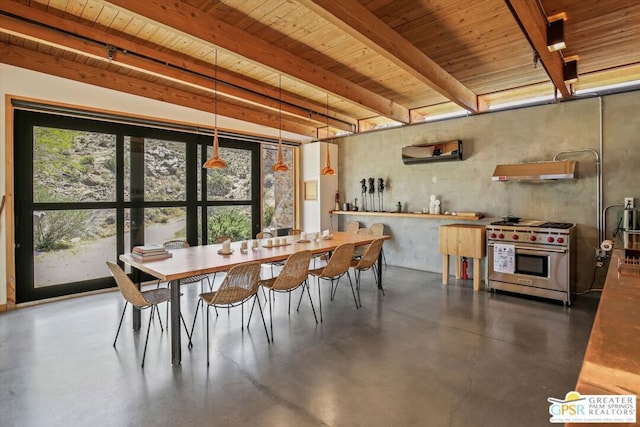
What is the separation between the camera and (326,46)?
364 centimetres

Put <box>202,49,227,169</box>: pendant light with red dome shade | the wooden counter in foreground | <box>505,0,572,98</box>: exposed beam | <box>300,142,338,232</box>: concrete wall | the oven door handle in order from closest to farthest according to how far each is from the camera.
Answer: the wooden counter in foreground, <box>505,0,572,98</box>: exposed beam, <box>202,49,227,169</box>: pendant light with red dome shade, the oven door handle, <box>300,142,338,232</box>: concrete wall

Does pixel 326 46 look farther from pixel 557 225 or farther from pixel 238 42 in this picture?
pixel 557 225

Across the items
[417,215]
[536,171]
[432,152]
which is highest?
[432,152]

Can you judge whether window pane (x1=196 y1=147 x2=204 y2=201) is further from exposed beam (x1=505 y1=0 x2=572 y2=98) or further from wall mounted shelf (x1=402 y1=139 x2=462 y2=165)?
exposed beam (x1=505 y1=0 x2=572 y2=98)

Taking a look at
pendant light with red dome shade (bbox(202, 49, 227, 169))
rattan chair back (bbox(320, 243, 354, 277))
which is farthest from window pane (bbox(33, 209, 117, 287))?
rattan chair back (bbox(320, 243, 354, 277))

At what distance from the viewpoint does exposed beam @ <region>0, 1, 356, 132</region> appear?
2986 mm

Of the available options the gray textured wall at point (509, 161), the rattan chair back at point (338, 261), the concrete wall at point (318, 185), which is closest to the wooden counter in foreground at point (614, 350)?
the rattan chair back at point (338, 261)

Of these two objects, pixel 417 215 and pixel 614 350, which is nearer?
pixel 614 350

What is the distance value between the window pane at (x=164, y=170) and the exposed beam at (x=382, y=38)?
12.5ft

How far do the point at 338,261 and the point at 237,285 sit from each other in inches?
52.4

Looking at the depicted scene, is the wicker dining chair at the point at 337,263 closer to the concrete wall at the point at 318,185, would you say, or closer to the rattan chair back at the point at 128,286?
the rattan chair back at the point at 128,286

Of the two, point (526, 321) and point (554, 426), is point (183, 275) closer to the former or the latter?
point (554, 426)

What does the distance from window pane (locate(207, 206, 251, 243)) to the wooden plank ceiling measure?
6.47ft

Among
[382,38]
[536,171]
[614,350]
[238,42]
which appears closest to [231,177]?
[238,42]
